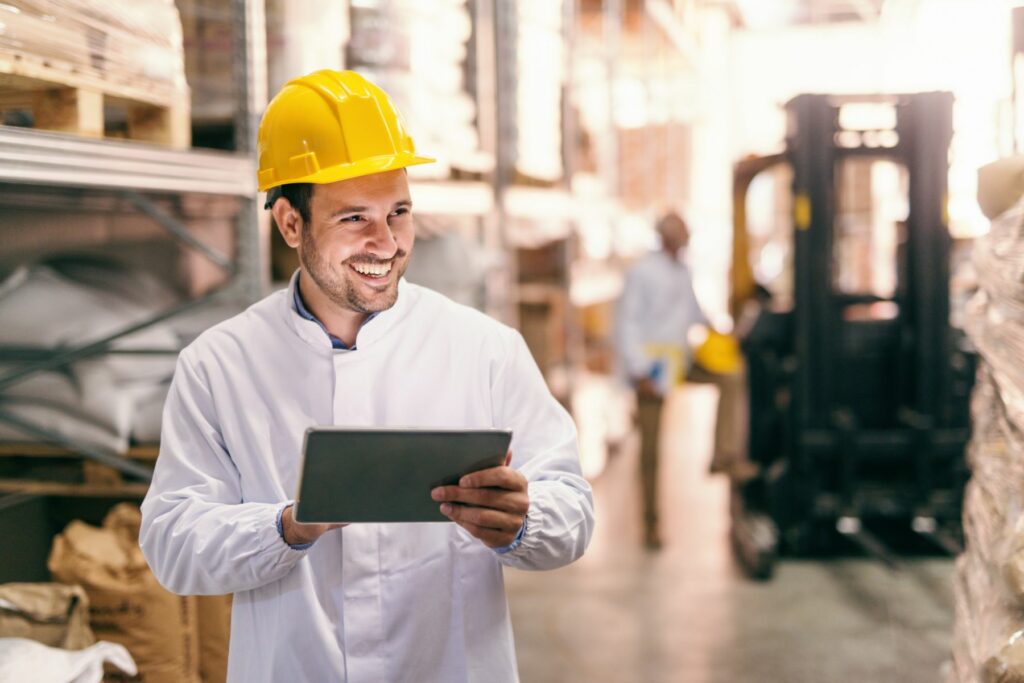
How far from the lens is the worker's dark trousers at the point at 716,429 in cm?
636

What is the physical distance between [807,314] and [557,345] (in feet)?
8.15

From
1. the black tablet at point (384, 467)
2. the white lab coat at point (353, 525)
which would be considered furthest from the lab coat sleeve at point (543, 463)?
the black tablet at point (384, 467)

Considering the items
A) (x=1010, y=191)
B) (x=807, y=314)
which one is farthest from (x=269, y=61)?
(x=807, y=314)

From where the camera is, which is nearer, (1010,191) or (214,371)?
(214,371)

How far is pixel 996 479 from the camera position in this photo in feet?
9.55

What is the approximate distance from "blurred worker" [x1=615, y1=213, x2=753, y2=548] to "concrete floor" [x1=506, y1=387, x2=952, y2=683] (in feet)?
1.67

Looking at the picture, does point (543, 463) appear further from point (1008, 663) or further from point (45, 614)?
point (45, 614)

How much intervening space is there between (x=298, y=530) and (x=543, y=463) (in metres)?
0.48

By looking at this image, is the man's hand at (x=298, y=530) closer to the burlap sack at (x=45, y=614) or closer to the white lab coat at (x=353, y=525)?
the white lab coat at (x=353, y=525)

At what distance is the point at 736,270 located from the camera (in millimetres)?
6824

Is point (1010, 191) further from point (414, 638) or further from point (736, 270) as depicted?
point (736, 270)

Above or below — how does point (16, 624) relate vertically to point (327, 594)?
below

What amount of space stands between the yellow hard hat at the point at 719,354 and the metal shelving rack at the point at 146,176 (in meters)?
3.25

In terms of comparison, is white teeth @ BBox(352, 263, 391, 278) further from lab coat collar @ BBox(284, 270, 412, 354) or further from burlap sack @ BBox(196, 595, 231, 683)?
burlap sack @ BBox(196, 595, 231, 683)
